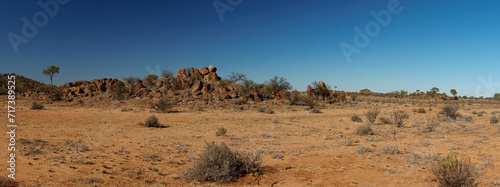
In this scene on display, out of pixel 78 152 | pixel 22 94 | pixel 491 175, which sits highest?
pixel 22 94

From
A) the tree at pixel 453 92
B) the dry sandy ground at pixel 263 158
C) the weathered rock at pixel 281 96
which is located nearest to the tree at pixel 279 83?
the weathered rock at pixel 281 96

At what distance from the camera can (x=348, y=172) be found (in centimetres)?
649

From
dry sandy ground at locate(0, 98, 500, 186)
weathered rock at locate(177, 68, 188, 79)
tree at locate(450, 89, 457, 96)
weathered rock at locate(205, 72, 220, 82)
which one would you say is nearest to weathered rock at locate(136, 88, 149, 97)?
weathered rock at locate(177, 68, 188, 79)

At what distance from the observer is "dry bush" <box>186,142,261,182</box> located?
5805 mm

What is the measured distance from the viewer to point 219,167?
604 centimetres

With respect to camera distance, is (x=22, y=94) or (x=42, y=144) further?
(x=22, y=94)

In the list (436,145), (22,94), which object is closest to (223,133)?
(436,145)

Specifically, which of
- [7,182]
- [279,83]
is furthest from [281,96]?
[7,182]

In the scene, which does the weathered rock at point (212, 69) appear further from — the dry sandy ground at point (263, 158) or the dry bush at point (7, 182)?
the dry bush at point (7, 182)

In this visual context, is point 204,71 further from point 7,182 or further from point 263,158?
point 7,182

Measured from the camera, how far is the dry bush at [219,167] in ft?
19.0

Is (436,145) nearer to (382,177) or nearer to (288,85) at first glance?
(382,177)

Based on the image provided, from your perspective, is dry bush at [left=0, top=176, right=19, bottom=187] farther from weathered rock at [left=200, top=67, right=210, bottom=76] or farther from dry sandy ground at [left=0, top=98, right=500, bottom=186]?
weathered rock at [left=200, top=67, right=210, bottom=76]

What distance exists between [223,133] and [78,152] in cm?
606
